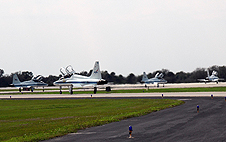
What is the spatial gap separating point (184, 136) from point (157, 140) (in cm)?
192

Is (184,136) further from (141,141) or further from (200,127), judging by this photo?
(200,127)

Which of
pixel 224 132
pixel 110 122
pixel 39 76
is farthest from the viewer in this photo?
pixel 39 76

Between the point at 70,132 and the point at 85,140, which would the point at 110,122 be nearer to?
the point at 70,132

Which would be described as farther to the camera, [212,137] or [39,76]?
[39,76]

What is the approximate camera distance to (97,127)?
2330 centimetres

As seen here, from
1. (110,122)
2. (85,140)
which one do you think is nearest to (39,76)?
(110,122)

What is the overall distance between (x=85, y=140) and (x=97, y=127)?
19.1ft

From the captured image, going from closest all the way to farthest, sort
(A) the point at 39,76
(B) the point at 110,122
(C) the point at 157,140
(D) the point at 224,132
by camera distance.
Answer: (C) the point at 157,140
(D) the point at 224,132
(B) the point at 110,122
(A) the point at 39,76

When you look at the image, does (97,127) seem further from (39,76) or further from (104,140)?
(39,76)

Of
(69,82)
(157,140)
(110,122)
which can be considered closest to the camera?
(157,140)

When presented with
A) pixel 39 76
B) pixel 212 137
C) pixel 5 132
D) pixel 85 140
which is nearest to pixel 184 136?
pixel 212 137

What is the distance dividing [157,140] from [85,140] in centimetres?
387

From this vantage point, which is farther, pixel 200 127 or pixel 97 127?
pixel 97 127

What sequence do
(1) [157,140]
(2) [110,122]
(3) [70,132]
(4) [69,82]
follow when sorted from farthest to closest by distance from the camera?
1. (4) [69,82]
2. (2) [110,122]
3. (3) [70,132]
4. (1) [157,140]
